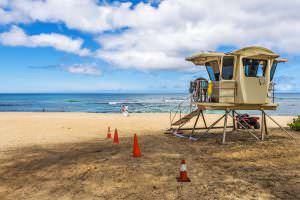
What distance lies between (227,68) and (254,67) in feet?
5.17

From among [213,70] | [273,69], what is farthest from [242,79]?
[273,69]

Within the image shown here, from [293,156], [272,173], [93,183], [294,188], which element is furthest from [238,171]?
[93,183]

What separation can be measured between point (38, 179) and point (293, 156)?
10328 mm

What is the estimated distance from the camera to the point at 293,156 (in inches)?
450

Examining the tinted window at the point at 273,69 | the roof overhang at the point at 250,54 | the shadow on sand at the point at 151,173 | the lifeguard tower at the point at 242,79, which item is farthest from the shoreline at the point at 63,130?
the tinted window at the point at 273,69

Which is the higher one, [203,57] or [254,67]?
[203,57]

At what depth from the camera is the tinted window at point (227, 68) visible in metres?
15.1

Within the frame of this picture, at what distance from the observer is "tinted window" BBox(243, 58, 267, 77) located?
15023 millimetres

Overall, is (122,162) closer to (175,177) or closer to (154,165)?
(154,165)

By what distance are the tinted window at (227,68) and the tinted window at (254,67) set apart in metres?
0.74

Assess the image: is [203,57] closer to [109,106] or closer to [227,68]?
[227,68]

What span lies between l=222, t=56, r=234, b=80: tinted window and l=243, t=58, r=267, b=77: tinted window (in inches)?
29.2

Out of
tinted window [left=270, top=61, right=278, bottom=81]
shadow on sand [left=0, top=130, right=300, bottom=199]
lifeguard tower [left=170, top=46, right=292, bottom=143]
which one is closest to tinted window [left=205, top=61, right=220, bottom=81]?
lifeguard tower [left=170, top=46, right=292, bottom=143]

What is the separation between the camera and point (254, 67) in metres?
15.2
